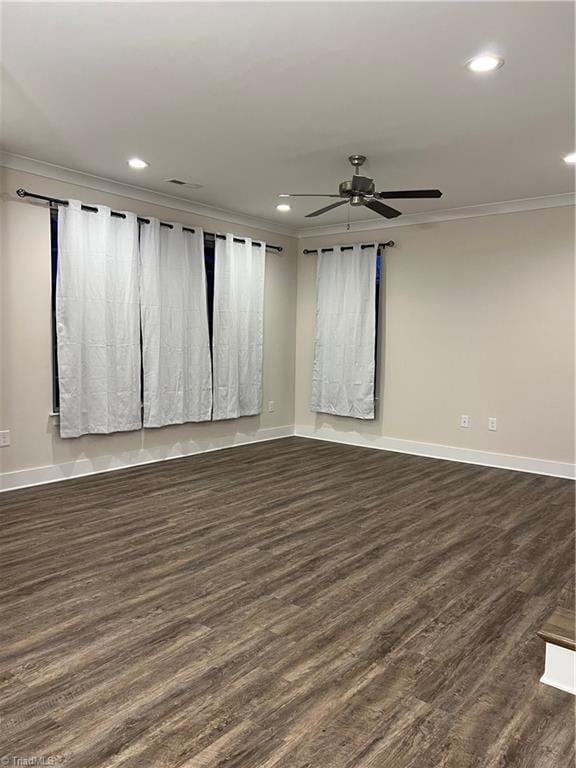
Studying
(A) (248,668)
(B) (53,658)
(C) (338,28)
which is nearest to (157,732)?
(A) (248,668)

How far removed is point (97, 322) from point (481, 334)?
378 centimetres

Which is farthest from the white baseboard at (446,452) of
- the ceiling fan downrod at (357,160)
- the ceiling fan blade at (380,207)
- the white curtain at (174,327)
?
the ceiling fan downrod at (357,160)

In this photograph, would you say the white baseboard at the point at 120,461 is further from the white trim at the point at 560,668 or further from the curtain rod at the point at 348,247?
the white trim at the point at 560,668

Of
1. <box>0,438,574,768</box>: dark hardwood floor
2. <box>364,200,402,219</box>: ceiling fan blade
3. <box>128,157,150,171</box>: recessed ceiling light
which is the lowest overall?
<box>0,438,574,768</box>: dark hardwood floor

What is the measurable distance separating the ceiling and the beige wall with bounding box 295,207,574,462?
2.70 feet

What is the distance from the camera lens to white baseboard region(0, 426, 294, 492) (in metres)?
4.65

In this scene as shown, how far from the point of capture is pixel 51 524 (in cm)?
379

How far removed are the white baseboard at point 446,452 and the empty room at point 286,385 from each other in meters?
0.04

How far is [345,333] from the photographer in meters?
6.69

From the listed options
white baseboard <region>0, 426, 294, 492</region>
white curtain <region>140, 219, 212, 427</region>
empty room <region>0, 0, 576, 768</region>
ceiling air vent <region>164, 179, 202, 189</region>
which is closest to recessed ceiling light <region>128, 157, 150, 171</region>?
empty room <region>0, 0, 576, 768</region>

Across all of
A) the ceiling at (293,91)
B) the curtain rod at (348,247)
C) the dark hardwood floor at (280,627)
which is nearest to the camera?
the dark hardwood floor at (280,627)

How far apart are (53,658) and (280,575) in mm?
1214

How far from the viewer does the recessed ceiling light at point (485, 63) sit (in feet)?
8.98

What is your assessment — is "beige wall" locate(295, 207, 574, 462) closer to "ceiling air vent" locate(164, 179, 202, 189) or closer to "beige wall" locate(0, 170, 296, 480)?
"ceiling air vent" locate(164, 179, 202, 189)
